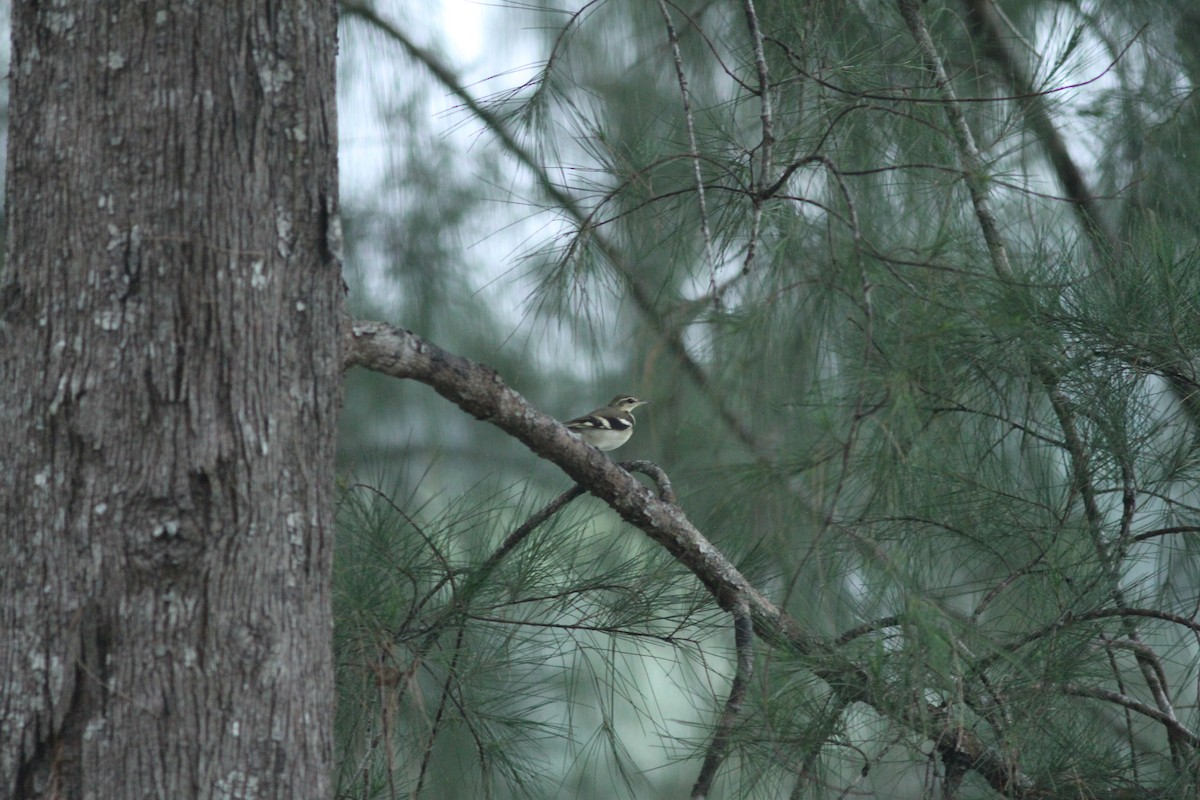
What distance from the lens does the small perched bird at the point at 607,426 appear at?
3.33 m

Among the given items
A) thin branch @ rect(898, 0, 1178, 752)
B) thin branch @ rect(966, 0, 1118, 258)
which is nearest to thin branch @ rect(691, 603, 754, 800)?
thin branch @ rect(898, 0, 1178, 752)

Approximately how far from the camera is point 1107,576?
5.65 feet

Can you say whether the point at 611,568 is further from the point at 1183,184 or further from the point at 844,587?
the point at 1183,184

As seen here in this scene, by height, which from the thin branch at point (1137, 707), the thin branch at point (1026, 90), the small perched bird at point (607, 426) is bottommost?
the thin branch at point (1137, 707)

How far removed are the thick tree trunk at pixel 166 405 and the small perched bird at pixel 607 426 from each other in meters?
2.10

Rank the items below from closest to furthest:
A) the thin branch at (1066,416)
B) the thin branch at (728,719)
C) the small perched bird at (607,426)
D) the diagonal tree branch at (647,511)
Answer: the diagonal tree branch at (647,511)
the thin branch at (728,719)
the thin branch at (1066,416)
the small perched bird at (607,426)

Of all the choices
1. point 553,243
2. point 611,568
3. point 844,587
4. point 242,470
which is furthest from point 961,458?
point 242,470

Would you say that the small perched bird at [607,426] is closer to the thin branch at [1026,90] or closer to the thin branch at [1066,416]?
the thin branch at [1026,90]

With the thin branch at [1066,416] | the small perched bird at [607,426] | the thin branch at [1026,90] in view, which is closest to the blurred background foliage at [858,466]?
the thin branch at [1066,416]

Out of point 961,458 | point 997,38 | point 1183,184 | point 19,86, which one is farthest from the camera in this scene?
point 997,38

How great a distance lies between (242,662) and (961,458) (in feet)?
4.36

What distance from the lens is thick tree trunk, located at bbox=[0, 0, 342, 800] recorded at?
1098 mm

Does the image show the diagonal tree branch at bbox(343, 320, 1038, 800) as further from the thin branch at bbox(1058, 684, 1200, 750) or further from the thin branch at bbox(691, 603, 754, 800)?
the thin branch at bbox(1058, 684, 1200, 750)

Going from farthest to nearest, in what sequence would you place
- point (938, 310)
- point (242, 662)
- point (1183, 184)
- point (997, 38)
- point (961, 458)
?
point (997, 38), point (1183, 184), point (961, 458), point (938, 310), point (242, 662)
